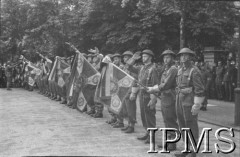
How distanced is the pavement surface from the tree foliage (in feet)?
33.9

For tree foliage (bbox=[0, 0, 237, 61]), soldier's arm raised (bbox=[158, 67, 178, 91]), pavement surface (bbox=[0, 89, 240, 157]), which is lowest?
pavement surface (bbox=[0, 89, 240, 157])

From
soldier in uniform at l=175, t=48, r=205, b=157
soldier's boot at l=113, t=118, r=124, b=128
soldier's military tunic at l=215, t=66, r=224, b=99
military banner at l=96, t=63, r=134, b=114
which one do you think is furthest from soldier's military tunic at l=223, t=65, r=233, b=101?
soldier in uniform at l=175, t=48, r=205, b=157

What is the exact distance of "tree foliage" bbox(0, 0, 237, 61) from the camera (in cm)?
2266

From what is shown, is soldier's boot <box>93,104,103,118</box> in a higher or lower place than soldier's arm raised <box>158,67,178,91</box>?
lower

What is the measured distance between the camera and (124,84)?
10039 mm

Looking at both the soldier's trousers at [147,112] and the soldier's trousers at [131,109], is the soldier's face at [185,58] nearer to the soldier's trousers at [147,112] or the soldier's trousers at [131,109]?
the soldier's trousers at [147,112]

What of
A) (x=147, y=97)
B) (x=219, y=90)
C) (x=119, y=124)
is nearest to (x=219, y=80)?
(x=219, y=90)

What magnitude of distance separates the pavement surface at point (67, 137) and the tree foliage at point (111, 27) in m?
10.3

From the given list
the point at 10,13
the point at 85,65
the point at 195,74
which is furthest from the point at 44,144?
the point at 10,13

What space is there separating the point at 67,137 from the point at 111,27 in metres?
16.2

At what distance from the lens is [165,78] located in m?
7.73

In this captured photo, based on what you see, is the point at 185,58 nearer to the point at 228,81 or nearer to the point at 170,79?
the point at 170,79

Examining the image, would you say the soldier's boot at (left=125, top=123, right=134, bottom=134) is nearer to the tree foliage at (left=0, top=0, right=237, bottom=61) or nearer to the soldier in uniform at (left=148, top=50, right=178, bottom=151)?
the soldier in uniform at (left=148, top=50, right=178, bottom=151)

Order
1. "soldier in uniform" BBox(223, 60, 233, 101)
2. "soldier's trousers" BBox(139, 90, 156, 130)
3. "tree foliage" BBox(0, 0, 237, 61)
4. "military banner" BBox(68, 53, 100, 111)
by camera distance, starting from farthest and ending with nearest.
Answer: "tree foliage" BBox(0, 0, 237, 61)
"soldier in uniform" BBox(223, 60, 233, 101)
"military banner" BBox(68, 53, 100, 111)
"soldier's trousers" BBox(139, 90, 156, 130)
